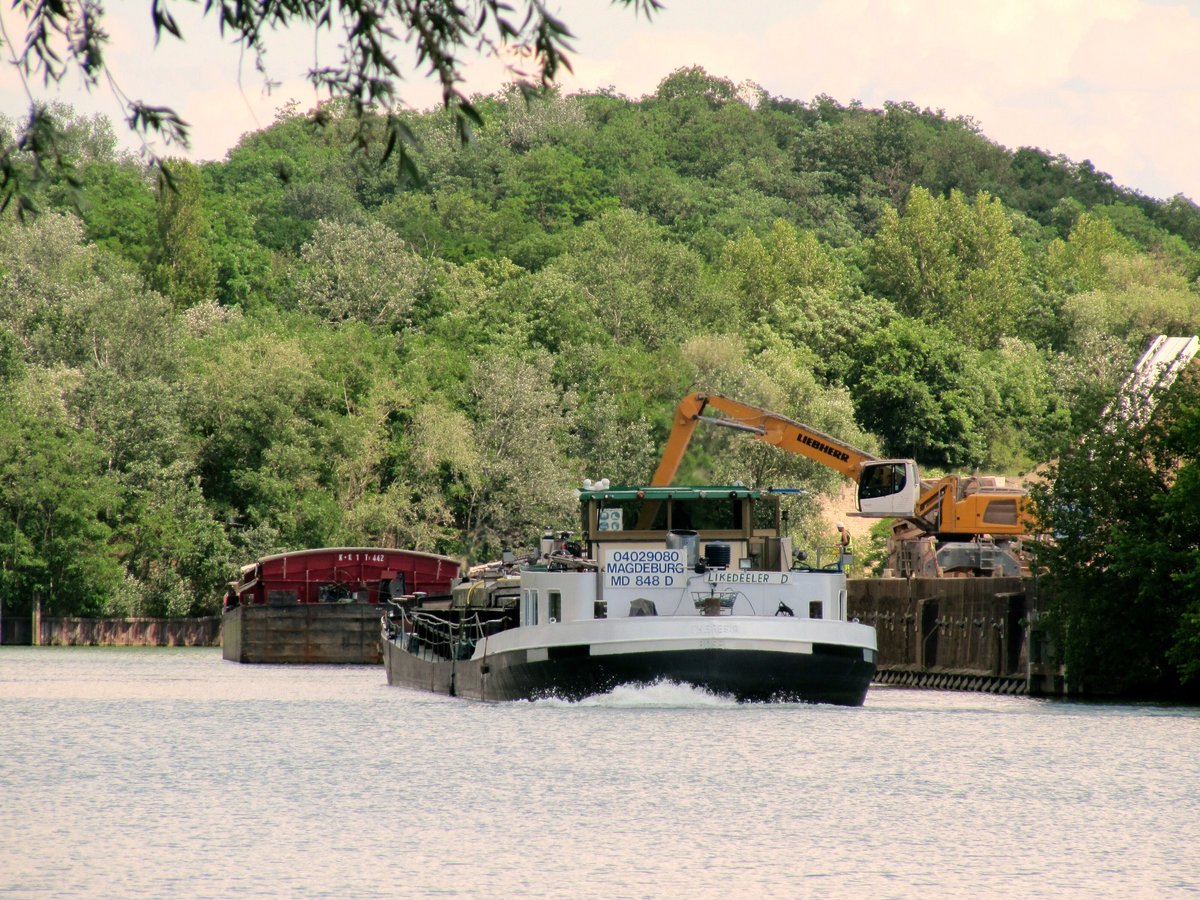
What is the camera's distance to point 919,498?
2564 inches

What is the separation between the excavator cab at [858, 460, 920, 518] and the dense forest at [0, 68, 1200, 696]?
4923 mm

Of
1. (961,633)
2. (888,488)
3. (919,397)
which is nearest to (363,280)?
(919,397)

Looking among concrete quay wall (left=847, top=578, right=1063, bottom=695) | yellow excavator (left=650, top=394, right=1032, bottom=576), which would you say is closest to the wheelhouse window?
concrete quay wall (left=847, top=578, right=1063, bottom=695)

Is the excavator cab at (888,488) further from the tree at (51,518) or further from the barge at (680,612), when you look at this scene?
the tree at (51,518)

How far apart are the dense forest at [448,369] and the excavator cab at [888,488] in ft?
16.2

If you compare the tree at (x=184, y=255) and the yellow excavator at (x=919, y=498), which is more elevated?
the tree at (x=184, y=255)

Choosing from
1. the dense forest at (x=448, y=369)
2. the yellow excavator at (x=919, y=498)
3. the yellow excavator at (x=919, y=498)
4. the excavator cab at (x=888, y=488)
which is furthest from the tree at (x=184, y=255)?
the excavator cab at (x=888, y=488)

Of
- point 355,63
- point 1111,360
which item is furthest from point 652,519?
point 1111,360

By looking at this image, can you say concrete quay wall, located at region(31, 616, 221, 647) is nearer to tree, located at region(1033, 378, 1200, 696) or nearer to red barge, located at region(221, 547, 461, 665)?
red barge, located at region(221, 547, 461, 665)

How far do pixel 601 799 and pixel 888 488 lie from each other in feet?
118

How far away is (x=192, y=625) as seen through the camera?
9712 centimetres

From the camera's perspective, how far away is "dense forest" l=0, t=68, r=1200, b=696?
94500mm

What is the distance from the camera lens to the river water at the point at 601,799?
22656 mm

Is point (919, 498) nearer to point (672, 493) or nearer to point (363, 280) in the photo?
point (672, 493)
